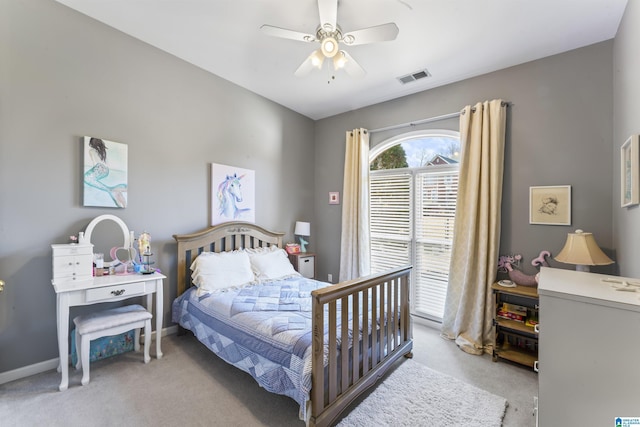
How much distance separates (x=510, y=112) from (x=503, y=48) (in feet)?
2.08

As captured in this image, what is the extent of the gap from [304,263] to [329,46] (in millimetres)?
2792

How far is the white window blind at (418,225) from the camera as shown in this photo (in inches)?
132

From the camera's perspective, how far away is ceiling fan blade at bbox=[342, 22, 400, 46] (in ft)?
6.24

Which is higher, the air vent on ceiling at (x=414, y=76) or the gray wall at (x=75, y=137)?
the air vent on ceiling at (x=414, y=76)

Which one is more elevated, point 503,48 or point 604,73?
point 503,48

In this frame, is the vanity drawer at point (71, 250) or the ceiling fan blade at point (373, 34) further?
the vanity drawer at point (71, 250)

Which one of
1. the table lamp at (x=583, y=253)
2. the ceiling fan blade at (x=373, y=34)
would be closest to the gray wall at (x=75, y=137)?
the ceiling fan blade at (x=373, y=34)

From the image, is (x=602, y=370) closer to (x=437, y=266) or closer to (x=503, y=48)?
(x=437, y=266)

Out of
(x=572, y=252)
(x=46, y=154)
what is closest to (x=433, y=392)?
(x=572, y=252)

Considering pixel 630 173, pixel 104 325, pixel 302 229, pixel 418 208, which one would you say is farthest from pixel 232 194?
pixel 630 173

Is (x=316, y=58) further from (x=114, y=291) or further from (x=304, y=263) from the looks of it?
(x=304, y=263)

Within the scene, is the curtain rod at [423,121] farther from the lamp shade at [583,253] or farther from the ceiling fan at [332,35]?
the lamp shade at [583,253]

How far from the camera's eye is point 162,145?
290cm

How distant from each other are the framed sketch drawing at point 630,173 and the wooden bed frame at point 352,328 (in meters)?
1.59
